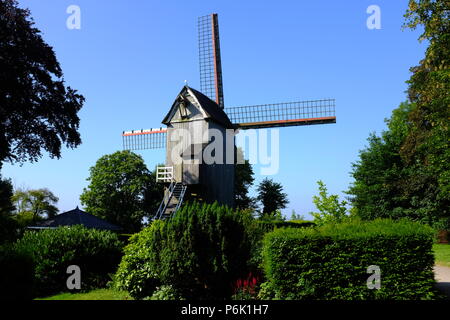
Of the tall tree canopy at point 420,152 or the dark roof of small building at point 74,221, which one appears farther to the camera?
the dark roof of small building at point 74,221

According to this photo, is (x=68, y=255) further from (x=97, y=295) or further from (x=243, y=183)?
(x=243, y=183)

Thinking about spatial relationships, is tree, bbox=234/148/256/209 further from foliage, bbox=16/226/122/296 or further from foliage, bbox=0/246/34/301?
foliage, bbox=0/246/34/301

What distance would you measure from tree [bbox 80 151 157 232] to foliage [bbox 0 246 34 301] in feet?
97.9

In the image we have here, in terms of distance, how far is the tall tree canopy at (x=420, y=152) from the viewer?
1688 centimetres

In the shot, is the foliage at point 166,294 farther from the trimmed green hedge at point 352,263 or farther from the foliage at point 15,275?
the foliage at point 15,275

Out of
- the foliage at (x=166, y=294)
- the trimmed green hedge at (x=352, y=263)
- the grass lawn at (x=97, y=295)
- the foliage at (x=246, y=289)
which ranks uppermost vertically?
Answer: the trimmed green hedge at (x=352, y=263)

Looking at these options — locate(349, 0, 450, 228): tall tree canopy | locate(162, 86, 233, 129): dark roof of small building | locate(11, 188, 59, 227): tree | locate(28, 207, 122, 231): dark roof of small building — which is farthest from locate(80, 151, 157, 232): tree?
locate(349, 0, 450, 228): tall tree canopy

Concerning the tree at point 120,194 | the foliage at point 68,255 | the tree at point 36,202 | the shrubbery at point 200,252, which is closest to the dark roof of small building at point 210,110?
the foliage at point 68,255

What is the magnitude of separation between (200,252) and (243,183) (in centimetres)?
3229

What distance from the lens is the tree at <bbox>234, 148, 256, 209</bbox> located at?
39.7 m

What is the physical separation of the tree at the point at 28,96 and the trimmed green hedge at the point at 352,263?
77.9 ft
